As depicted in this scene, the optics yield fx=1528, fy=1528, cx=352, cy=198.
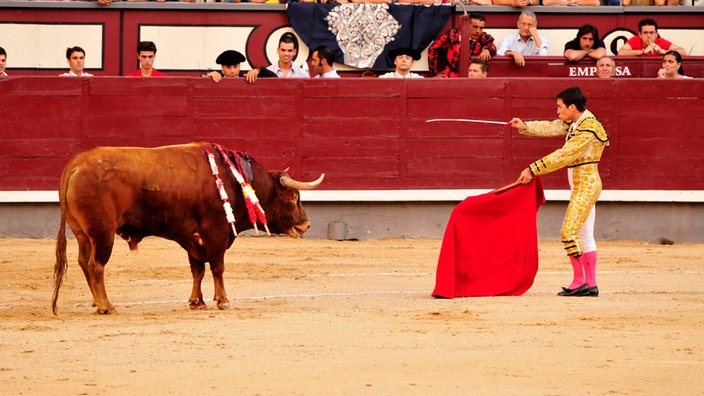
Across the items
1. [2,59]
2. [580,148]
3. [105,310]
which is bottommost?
[105,310]

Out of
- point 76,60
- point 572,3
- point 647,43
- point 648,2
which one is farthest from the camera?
point 648,2

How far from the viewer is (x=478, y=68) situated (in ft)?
42.7

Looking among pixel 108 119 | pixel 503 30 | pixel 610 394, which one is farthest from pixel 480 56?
pixel 610 394

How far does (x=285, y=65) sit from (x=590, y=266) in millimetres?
4482

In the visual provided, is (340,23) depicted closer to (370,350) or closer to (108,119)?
(108,119)

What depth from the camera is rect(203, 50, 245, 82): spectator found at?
12383mm

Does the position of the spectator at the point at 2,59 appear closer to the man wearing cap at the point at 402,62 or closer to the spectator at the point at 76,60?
the spectator at the point at 76,60

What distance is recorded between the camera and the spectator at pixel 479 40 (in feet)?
42.8

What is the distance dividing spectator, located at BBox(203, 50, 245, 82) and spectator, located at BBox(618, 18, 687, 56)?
3.49 m

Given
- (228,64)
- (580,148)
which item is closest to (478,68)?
(228,64)

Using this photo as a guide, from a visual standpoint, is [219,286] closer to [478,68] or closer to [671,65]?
[478,68]

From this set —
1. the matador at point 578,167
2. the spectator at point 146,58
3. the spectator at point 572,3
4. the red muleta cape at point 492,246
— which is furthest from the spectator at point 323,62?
the matador at point 578,167

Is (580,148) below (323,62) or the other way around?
below

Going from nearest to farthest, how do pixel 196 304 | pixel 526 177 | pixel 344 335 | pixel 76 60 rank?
pixel 344 335, pixel 196 304, pixel 526 177, pixel 76 60
